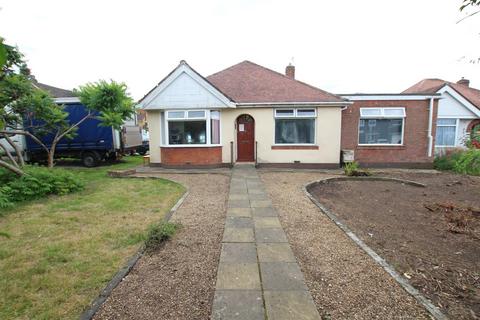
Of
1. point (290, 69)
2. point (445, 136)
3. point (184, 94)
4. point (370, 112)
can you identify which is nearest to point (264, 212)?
point (184, 94)

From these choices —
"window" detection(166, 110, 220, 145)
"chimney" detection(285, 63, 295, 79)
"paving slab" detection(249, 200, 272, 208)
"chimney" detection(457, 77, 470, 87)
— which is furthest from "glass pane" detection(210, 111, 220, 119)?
"chimney" detection(457, 77, 470, 87)

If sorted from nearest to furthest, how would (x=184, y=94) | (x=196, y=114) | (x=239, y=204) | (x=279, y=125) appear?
(x=239, y=204)
(x=184, y=94)
(x=196, y=114)
(x=279, y=125)

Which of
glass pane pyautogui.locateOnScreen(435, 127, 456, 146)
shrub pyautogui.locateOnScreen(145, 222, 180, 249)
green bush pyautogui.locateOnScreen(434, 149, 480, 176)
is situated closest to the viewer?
shrub pyautogui.locateOnScreen(145, 222, 180, 249)

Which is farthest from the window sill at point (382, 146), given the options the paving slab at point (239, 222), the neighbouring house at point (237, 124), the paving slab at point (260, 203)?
the paving slab at point (239, 222)

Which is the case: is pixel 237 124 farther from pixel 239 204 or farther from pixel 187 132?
pixel 239 204

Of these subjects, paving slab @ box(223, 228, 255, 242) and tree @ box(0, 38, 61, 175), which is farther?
tree @ box(0, 38, 61, 175)

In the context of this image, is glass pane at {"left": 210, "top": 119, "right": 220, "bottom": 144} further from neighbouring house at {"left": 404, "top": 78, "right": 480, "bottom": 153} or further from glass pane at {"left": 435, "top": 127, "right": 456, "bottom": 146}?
glass pane at {"left": 435, "top": 127, "right": 456, "bottom": 146}

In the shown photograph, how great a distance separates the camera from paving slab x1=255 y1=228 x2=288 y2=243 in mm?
4027

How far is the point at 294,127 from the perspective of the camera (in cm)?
1230

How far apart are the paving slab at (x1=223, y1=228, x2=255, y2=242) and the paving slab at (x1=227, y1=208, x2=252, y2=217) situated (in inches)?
29.4

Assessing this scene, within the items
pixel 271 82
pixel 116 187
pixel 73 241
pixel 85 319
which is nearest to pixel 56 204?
pixel 116 187

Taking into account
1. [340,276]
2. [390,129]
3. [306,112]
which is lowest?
[340,276]

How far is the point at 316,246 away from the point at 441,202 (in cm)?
514

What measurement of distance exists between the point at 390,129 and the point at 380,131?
485 millimetres
